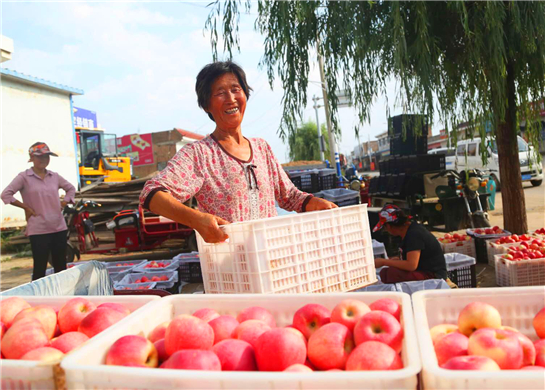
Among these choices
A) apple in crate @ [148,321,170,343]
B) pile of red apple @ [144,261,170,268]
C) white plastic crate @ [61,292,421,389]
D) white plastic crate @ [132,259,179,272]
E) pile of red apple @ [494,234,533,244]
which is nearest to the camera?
white plastic crate @ [61,292,421,389]

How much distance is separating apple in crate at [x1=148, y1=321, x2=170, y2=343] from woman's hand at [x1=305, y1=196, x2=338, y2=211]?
135 cm

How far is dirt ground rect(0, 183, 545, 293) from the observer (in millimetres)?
6234

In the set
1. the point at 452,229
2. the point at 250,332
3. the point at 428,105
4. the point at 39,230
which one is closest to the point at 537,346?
the point at 250,332

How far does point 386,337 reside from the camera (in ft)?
4.18

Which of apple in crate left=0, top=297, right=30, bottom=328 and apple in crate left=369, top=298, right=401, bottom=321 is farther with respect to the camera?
apple in crate left=0, top=297, right=30, bottom=328

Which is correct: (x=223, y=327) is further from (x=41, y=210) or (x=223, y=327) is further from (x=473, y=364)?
(x=41, y=210)

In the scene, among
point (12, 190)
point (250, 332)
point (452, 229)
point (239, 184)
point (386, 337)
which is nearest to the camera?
point (386, 337)

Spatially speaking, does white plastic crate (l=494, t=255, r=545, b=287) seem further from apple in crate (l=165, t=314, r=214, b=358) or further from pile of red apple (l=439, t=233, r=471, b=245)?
apple in crate (l=165, t=314, r=214, b=358)

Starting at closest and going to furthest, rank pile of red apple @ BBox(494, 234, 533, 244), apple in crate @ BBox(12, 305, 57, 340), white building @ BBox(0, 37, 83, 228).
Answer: apple in crate @ BBox(12, 305, 57, 340) < pile of red apple @ BBox(494, 234, 533, 244) < white building @ BBox(0, 37, 83, 228)

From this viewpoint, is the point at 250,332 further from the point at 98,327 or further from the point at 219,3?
the point at 219,3

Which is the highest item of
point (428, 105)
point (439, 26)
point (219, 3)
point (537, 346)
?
point (219, 3)

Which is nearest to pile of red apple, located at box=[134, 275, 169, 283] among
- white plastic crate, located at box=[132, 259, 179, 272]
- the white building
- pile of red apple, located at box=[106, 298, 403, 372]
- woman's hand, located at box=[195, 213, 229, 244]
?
white plastic crate, located at box=[132, 259, 179, 272]

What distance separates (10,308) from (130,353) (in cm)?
80

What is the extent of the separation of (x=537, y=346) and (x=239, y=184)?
1.59m
